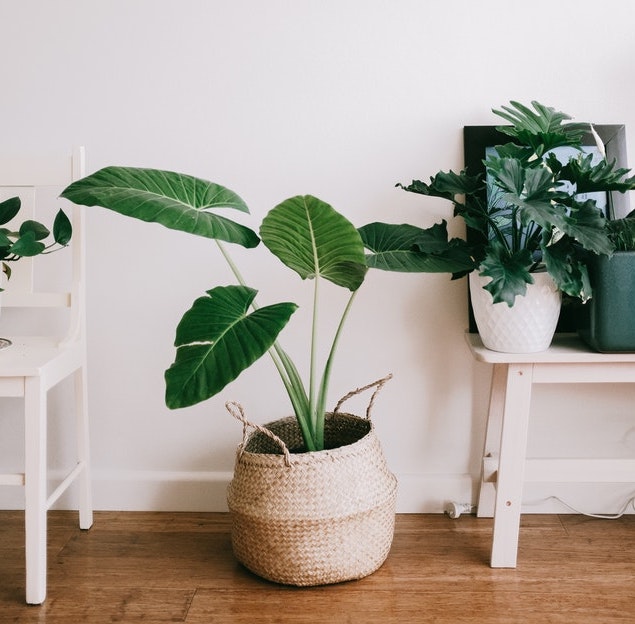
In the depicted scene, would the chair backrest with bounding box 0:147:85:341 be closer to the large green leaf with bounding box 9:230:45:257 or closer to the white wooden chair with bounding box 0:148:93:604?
the white wooden chair with bounding box 0:148:93:604

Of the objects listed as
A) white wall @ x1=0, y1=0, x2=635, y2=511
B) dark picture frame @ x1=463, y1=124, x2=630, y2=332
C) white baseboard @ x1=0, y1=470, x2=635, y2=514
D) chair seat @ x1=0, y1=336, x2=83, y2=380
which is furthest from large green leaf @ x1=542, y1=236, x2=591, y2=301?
chair seat @ x1=0, y1=336, x2=83, y2=380

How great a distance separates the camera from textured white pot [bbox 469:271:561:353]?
4.93 feet

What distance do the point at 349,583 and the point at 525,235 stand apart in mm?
891

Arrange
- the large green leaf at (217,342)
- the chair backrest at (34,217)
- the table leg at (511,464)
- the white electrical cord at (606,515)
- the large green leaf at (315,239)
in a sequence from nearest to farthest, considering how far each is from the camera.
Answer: the large green leaf at (217,342) → the large green leaf at (315,239) → the table leg at (511,464) → the chair backrest at (34,217) → the white electrical cord at (606,515)

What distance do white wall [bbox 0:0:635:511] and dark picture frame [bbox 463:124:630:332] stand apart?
0.04 m

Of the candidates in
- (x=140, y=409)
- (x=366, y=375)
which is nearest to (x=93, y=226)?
(x=140, y=409)

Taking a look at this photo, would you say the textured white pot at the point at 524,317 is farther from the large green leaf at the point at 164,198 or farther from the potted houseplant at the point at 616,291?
the large green leaf at the point at 164,198

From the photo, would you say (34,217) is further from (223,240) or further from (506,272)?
(506,272)

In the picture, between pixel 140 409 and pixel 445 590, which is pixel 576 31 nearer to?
pixel 445 590

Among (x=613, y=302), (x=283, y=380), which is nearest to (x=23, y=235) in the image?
(x=283, y=380)

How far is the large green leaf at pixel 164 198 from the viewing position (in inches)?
50.6

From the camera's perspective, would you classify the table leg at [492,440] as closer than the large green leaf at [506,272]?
No

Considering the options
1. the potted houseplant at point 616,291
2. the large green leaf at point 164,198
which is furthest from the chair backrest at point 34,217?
the potted houseplant at point 616,291

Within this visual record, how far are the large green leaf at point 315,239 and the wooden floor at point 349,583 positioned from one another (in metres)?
0.66
